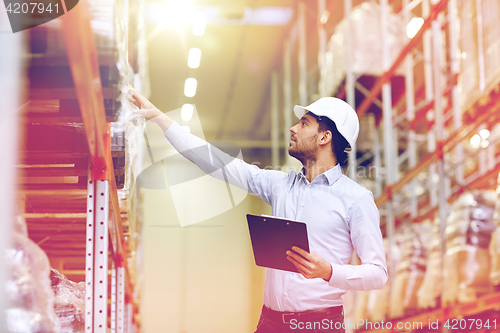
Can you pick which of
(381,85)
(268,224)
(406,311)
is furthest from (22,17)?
(381,85)

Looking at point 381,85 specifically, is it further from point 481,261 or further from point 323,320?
point 323,320

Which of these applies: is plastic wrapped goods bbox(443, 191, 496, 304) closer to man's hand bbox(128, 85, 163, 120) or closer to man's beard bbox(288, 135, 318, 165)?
man's beard bbox(288, 135, 318, 165)

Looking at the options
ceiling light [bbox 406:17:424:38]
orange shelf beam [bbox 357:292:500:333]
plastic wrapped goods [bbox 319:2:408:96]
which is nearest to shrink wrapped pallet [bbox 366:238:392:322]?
orange shelf beam [bbox 357:292:500:333]

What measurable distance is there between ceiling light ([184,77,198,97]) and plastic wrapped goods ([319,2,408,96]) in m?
4.05

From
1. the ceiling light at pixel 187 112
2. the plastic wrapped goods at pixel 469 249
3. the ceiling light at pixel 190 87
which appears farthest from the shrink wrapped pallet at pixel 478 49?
the ceiling light at pixel 187 112

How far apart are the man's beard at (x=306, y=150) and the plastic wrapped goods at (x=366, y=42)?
6736 millimetres

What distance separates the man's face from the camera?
250 cm

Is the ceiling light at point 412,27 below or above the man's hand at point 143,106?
above

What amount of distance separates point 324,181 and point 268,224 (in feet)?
1.84

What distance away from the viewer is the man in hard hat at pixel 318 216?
2137 millimetres

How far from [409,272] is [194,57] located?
6904 millimetres

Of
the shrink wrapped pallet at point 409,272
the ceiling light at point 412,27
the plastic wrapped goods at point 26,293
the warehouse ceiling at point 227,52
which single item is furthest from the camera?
the warehouse ceiling at point 227,52

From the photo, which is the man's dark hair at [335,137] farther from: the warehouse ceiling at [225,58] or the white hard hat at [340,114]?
the warehouse ceiling at [225,58]

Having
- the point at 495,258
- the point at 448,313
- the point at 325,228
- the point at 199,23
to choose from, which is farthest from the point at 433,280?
the point at 199,23
